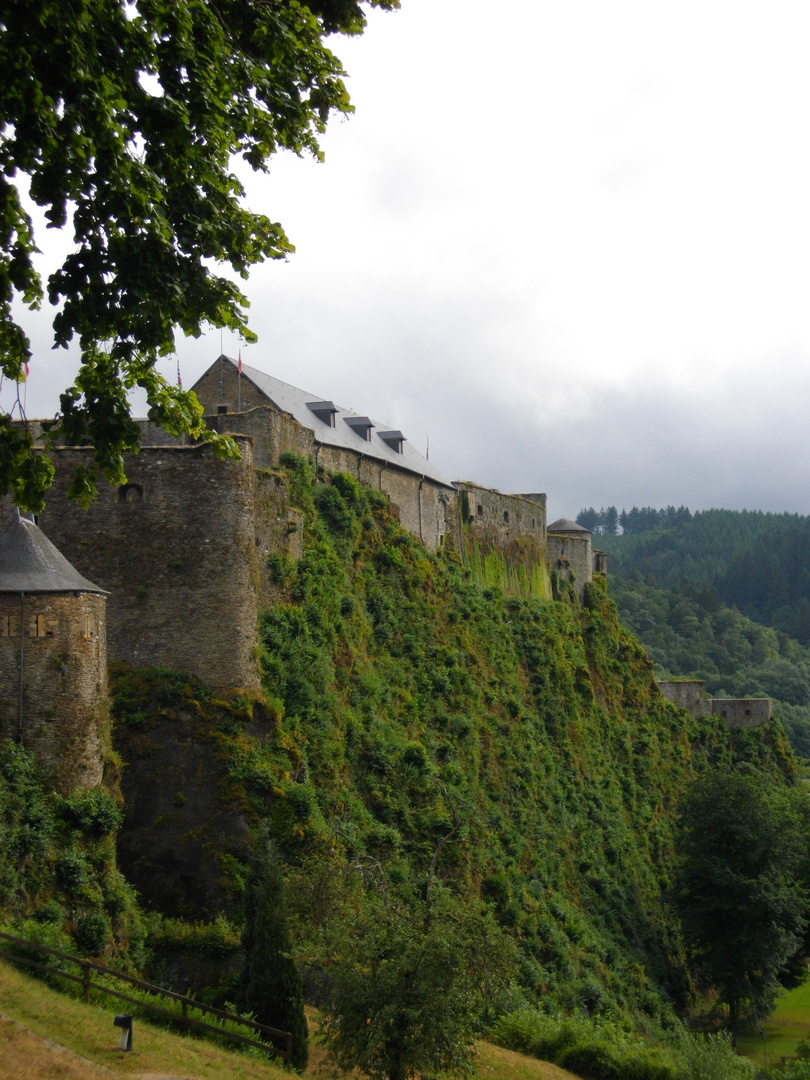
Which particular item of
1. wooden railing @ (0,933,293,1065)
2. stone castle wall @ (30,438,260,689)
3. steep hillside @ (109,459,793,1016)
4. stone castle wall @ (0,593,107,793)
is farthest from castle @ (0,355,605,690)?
wooden railing @ (0,933,293,1065)

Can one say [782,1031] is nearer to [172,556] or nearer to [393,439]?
[393,439]

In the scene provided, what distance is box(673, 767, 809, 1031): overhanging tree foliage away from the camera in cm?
4078

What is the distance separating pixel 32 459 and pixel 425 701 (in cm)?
2479

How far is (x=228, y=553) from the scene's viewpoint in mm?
24297

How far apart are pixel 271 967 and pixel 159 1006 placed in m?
2.16

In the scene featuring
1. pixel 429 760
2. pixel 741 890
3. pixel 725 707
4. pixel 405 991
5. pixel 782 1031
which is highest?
pixel 429 760

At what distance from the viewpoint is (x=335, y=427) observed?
39.8 m

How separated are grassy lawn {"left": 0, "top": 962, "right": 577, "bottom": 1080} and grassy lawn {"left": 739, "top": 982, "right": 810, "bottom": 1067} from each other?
27425mm

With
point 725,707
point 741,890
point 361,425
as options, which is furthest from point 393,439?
point 725,707

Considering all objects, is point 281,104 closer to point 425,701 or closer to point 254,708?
point 254,708

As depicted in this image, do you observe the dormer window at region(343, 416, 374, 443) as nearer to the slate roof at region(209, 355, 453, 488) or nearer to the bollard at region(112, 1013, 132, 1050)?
the slate roof at region(209, 355, 453, 488)

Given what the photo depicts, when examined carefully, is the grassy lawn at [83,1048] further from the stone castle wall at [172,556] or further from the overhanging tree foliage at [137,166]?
the stone castle wall at [172,556]

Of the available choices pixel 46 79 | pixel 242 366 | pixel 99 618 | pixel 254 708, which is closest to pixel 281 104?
pixel 46 79

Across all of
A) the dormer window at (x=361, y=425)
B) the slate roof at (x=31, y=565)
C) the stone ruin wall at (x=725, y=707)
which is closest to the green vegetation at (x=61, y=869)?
the slate roof at (x=31, y=565)
